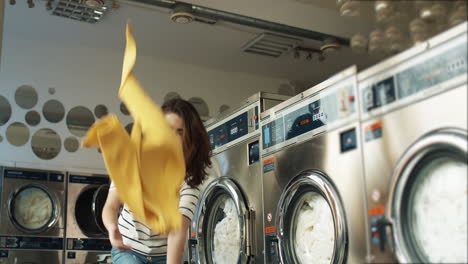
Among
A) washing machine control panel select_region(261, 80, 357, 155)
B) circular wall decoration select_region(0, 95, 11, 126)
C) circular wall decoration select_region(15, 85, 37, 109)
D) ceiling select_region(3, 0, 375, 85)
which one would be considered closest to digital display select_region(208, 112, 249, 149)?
washing machine control panel select_region(261, 80, 357, 155)

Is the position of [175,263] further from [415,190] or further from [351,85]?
[351,85]

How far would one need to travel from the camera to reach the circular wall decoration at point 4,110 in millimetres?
5586

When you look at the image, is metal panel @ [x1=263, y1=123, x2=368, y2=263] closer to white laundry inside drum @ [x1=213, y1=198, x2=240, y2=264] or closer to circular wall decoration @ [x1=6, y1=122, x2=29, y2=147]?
white laundry inside drum @ [x1=213, y1=198, x2=240, y2=264]

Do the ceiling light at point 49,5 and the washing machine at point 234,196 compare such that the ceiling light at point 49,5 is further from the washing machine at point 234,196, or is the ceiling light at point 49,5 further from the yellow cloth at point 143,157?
the yellow cloth at point 143,157

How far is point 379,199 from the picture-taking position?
2.67 meters

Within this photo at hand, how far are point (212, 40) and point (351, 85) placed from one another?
3221mm

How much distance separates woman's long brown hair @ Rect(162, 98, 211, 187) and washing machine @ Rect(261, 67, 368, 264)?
0.74 m

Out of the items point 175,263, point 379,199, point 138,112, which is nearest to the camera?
point 138,112

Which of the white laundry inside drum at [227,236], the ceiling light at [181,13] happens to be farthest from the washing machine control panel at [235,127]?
the ceiling light at [181,13]

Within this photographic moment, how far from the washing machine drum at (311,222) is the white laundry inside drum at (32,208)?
275cm

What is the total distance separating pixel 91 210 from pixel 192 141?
3265mm

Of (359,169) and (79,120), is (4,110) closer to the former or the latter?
(79,120)

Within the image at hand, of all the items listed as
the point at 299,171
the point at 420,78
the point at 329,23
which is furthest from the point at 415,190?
the point at 329,23

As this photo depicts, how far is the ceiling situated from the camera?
5.39 m
